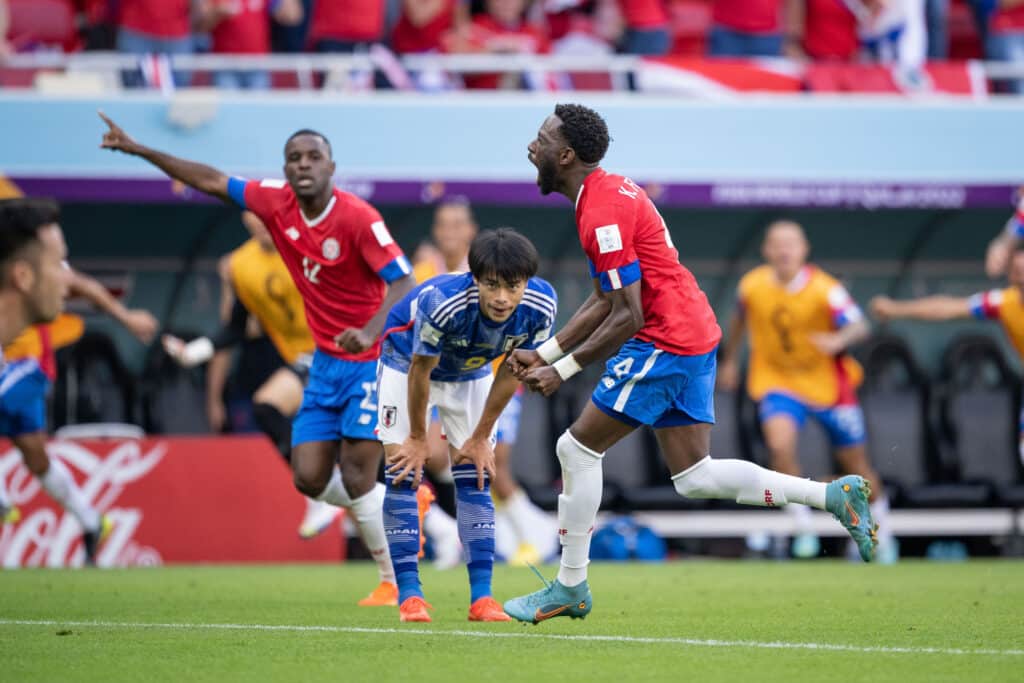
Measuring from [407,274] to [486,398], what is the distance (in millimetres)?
1131

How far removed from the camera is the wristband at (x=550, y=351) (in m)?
7.23

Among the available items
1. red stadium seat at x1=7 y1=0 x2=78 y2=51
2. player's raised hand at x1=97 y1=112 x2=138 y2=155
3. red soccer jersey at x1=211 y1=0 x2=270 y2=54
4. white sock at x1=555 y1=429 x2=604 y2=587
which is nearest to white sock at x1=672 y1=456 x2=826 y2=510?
white sock at x1=555 y1=429 x2=604 y2=587

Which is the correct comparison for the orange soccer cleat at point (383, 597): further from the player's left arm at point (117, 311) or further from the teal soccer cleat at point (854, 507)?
the teal soccer cleat at point (854, 507)

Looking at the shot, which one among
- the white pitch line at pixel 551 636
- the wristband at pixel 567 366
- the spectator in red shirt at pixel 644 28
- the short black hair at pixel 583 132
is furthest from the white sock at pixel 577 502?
the spectator in red shirt at pixel 644 28

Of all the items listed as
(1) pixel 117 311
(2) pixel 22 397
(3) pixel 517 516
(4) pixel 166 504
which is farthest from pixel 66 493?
(3) pixel 517 516

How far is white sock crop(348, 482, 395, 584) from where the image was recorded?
9438 mm

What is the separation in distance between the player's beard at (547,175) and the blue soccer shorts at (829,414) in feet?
22.6

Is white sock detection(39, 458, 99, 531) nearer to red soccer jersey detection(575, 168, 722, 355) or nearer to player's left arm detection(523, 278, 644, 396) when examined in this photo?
red soccer jersey detection(575, 168, 722, 355)

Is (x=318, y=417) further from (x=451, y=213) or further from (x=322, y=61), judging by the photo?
(x=322, y=61)

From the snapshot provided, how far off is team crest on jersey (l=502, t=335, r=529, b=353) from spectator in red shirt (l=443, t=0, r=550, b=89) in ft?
25.4

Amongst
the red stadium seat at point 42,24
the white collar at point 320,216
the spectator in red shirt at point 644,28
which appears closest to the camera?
the white collar at point 320,216

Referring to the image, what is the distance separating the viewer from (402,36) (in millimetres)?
15812

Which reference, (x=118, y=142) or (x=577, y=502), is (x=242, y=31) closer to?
(x=118, y=142)

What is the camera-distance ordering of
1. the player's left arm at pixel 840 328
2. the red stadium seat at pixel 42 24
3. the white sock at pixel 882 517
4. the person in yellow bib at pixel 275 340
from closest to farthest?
the person in yellow bib at pixel 275 340 → the player's left arm at pixel 840 328 → the white sock at pixel 882 517 → the red stadium seat at pixel 42 24
